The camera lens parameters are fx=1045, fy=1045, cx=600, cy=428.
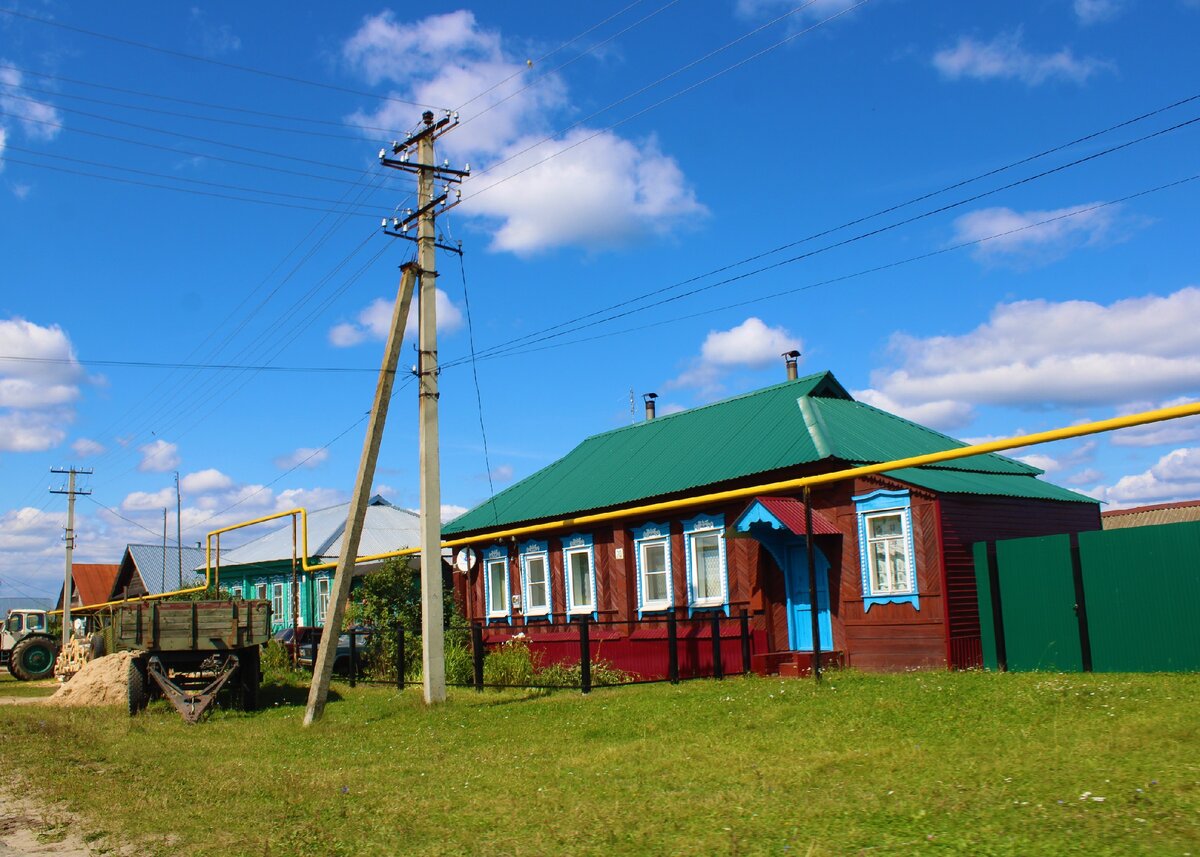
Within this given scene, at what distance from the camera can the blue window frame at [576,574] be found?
23.4 m

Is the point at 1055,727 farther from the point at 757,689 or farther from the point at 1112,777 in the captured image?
the point at 757,689

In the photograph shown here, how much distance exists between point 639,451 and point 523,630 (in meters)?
5.00

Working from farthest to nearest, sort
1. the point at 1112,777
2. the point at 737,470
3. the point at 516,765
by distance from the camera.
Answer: the point at 737,470 → the point at 516,765 → the point at 1112,777

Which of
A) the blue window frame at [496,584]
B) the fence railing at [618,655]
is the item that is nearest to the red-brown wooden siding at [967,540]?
the fence railing at [618,655]

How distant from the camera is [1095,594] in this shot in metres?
14.0

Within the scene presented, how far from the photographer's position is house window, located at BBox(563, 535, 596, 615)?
23422mm

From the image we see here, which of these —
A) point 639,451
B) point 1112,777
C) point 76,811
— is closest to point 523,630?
point 639,451

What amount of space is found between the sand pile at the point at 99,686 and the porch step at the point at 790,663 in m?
10.9

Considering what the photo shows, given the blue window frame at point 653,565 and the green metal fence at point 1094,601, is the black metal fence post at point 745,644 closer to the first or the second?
the green metal fence at point 1094,601

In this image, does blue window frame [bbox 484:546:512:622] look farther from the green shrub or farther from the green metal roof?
the green shrub

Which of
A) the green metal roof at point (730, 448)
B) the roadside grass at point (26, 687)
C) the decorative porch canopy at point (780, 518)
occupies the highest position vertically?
the green metal roof at point (730, 448)

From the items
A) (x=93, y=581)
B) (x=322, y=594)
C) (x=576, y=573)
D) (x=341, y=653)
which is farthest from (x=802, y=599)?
(x=93, y=581)

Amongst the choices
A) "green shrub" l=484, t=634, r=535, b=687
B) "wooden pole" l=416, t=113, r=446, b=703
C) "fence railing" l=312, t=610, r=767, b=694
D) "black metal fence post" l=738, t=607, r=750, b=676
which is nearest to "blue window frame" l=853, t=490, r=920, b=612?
"black metal fence post" l=738, t=607, r=750, b=676

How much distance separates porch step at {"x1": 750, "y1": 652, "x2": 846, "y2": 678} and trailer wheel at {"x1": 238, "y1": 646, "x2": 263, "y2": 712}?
8.17 m
